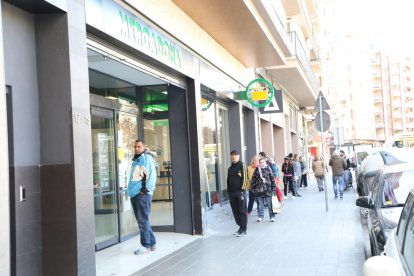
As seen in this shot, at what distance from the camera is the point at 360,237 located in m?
9.92

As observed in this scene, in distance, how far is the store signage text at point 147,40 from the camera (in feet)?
24.6

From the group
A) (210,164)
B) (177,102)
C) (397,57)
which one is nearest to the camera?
(177,102)

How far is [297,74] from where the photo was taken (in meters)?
21.6

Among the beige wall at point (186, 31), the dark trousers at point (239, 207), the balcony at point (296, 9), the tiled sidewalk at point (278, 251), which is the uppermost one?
the balcony at point (296, 9)

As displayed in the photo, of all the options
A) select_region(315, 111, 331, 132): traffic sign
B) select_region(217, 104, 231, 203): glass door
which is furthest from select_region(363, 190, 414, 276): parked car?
select_region(315, 111, 331, 132): traffic sign

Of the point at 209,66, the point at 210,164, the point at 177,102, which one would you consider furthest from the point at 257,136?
the point at 177,102

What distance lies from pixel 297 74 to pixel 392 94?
106092 mm

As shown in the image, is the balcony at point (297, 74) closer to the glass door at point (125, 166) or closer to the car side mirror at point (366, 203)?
the glass door at point (125, 166)

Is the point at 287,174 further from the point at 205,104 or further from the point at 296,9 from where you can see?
the point at 296,9

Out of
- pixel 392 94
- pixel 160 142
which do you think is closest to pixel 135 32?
pixel 160 142

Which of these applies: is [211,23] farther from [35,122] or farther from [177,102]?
[35,122]

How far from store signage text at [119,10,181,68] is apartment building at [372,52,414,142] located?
103 metres

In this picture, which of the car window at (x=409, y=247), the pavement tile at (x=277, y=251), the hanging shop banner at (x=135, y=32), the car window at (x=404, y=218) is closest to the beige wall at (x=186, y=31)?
the hanging shop banner at (x=135, y=32)

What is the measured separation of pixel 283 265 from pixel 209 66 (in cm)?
594
